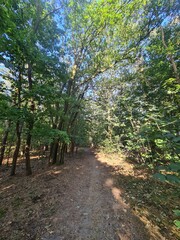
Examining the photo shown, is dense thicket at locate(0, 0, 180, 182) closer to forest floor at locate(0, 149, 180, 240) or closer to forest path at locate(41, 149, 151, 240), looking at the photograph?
forest floor at locate(0, 149, 180, 240)

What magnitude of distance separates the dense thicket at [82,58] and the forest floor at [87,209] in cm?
145

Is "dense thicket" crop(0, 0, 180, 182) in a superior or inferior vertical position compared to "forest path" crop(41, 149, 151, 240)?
superior

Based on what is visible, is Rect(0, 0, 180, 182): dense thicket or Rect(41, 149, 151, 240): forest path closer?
Rect(41, 149, 151, 240): forest path

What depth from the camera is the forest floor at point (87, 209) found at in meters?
3.11

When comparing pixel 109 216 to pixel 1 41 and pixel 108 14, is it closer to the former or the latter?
pixel 1 41

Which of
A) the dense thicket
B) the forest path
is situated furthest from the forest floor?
the dense thicket

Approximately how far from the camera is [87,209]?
157 inches

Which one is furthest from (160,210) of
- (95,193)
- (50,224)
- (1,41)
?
(1,41)

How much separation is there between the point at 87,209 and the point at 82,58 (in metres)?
8.10

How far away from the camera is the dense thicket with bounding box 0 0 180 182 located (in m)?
4.86

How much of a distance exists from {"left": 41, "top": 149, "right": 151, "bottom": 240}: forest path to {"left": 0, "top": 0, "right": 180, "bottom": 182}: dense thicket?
2.13 meters

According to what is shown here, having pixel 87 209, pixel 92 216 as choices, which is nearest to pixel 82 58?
pixel 87 209

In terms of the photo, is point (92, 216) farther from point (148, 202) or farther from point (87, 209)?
point (148, 202)

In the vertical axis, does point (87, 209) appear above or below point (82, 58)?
below
